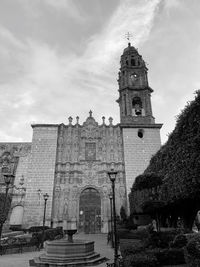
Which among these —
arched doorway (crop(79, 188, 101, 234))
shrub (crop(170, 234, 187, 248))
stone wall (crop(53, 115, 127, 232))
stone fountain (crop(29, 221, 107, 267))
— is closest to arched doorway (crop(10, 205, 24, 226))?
stone wall (crop(53, 115, 127, 232))

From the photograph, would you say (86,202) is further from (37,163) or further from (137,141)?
(137,141)

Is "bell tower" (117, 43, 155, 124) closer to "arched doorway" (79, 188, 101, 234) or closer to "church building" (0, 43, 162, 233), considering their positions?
"church building" (0, 43, 162, 233)

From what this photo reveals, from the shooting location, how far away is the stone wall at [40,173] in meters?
27.6

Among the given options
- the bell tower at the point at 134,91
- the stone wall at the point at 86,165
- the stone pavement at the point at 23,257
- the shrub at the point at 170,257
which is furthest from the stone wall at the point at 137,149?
the shrub at the point at 170,257

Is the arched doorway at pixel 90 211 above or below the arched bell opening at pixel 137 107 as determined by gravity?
below

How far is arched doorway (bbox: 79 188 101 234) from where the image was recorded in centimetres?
2766

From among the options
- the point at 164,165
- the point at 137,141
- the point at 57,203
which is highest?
the point at 137,141

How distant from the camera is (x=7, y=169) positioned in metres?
33.9

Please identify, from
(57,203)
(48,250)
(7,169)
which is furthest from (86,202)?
(48,250)

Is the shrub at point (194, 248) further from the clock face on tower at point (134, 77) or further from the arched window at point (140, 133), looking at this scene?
the clock face on tower at point (134, 77)

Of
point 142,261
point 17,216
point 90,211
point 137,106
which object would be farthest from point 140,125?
point 142,261

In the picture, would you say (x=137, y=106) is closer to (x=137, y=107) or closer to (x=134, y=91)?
(x=137, y=107)

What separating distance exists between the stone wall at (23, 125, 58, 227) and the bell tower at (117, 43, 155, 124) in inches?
485

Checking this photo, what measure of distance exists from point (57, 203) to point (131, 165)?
11.8 m
